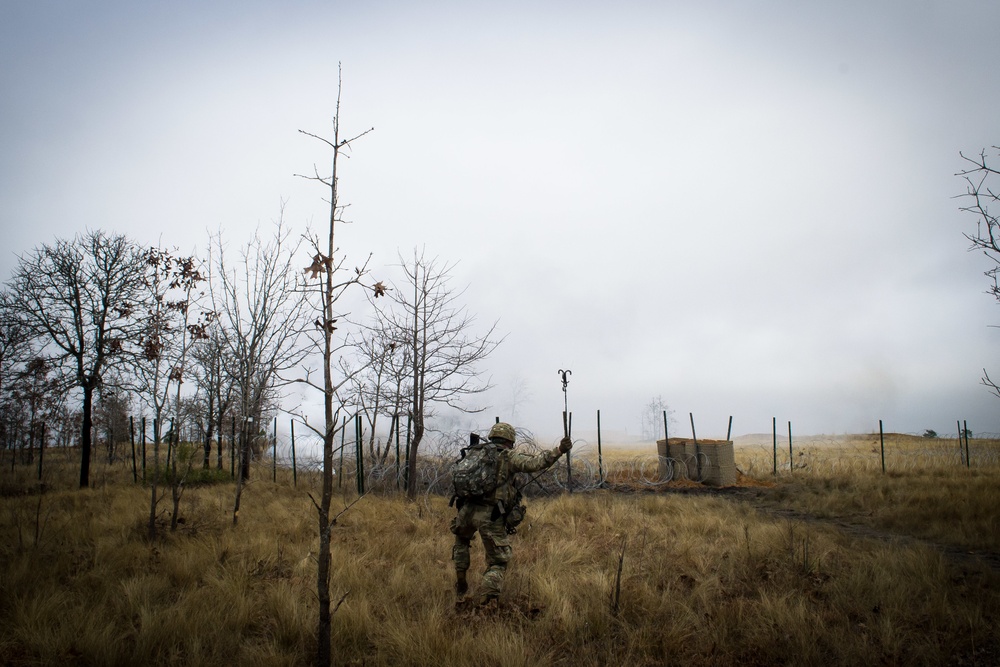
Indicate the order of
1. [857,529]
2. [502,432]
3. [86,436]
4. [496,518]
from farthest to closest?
[86,436]
[857,529]
[502,432]
[496,518]

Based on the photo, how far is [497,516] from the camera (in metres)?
5.51

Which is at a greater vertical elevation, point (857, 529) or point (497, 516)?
point (497, 516)

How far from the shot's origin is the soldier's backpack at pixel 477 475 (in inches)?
217

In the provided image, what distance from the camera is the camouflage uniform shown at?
5375mm

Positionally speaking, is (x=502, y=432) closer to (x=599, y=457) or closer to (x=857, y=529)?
(x=857, y=529)

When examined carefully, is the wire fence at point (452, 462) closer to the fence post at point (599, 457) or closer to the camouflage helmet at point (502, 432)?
the fence post at point (599, 457)

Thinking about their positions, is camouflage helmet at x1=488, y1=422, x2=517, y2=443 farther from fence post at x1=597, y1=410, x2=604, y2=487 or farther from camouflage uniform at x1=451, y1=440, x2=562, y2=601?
fence post at x1=597, y1=410, x2=604, y2=487

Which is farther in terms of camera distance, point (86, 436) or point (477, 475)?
point (86, 436)

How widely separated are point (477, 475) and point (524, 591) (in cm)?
134

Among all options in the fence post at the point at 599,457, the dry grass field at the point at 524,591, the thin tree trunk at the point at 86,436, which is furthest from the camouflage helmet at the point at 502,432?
the thin tree trunk at the point at 86,436

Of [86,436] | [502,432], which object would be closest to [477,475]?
[502,432]

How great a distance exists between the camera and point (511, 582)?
5.84 metres

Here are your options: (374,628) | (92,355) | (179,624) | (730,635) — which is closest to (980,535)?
(730,635)

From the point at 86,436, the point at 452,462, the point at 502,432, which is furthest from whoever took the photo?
the point at 86,436
